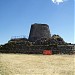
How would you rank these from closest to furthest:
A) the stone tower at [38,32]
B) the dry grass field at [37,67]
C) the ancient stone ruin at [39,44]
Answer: the dry grass field at [37,67]
the ancient stone ruin at [39,44]
the stone tower at [38,32]

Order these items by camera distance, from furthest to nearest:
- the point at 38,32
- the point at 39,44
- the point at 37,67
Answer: the point at 38,32 → the point at 39,44 → the point at 37,67

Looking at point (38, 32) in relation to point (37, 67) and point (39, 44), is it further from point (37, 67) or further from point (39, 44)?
point (37, 67)

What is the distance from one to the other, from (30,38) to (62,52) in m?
11.4

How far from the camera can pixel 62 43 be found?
47688 mm

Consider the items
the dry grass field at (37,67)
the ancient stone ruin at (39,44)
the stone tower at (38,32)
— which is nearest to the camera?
the dry grass field at (37,67)

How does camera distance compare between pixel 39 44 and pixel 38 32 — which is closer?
pixel 39 44

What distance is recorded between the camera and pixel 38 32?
53031 millimetres

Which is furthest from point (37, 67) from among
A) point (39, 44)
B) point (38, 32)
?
point (38, 32)

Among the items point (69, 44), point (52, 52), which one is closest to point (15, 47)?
point (52, 52)

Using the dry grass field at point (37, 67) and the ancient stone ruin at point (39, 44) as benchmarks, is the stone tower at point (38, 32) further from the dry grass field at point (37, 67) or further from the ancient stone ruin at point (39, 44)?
the dry grass field at point (37, 67)

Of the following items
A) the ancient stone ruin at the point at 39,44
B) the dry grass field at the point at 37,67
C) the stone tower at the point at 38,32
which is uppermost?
the stone tower at the point at 38,32

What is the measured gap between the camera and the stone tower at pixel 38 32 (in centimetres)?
5253

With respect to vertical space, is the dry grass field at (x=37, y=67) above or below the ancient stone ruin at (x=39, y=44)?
below

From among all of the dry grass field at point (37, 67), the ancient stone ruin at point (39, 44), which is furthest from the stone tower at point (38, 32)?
the dry grass field at point (37, 67)
